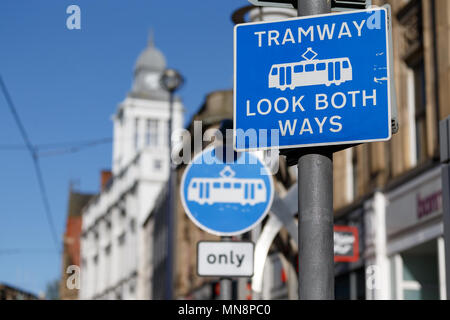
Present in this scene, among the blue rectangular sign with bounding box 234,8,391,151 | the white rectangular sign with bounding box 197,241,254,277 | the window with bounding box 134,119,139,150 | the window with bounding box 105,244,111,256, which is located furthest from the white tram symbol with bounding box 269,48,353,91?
the window with bounding box 134,119,139,150

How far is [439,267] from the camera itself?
18172 millimetres

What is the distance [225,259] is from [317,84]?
5544 mm

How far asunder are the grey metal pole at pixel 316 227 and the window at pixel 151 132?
73101mm

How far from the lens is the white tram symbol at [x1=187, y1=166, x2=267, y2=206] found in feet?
30.4

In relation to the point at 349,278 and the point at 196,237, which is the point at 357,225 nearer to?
the point at 349,278

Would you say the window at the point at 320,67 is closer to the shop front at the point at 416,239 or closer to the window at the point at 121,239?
the shop front at the point at 416,239

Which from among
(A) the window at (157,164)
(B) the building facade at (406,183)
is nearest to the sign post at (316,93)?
(B) the building facade at (406,183)

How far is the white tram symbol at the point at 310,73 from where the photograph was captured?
488 centimetres

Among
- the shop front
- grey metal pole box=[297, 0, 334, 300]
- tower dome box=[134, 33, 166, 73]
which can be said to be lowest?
grey metal pole box=[297, 0, 334, 300]

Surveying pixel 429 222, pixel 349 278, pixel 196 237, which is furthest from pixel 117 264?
pixel 429 222

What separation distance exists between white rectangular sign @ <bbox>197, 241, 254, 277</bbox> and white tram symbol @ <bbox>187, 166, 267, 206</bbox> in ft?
3.12

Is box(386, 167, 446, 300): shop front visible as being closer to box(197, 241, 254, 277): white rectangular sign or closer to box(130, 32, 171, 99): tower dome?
box(197, 241, 254, 277): white rectangular sign

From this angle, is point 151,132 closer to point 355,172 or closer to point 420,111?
point 355,172

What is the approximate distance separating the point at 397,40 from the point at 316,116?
15.8 meters
